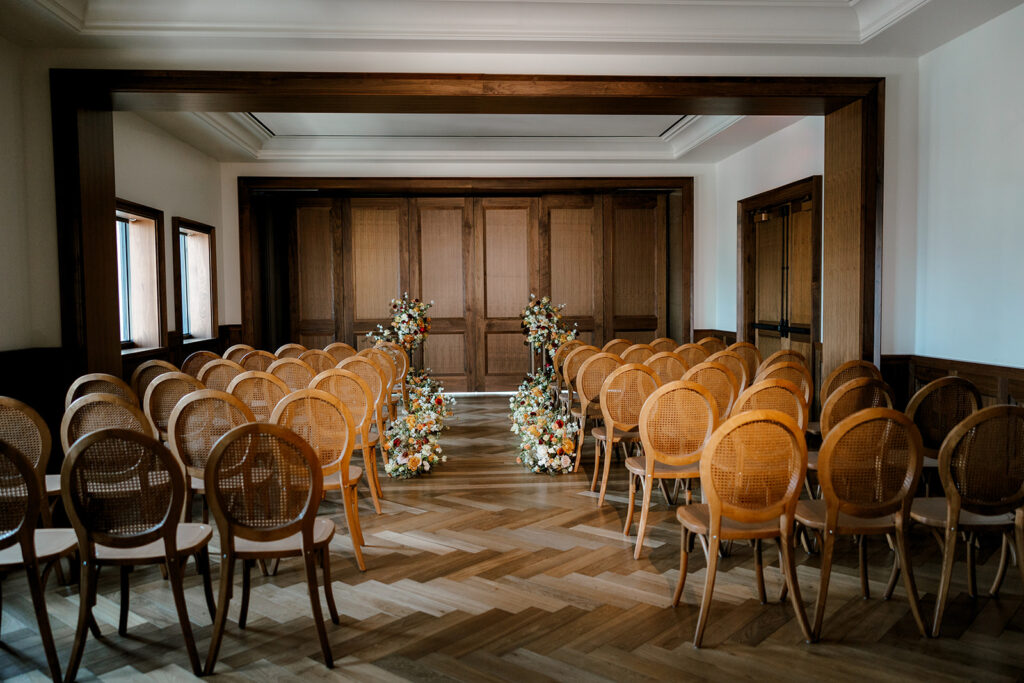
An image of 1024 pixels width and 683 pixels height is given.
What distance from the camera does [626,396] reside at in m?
4.67

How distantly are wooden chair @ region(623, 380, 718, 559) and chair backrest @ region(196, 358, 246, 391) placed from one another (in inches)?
115

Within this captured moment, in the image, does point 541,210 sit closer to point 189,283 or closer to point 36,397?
point 189,283

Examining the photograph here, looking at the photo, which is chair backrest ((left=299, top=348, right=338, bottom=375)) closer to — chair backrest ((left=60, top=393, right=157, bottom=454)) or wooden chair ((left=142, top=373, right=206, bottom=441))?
wooden chair ((left=142, top=373, right=206, bottom=441))

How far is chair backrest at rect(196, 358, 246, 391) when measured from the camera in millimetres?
5004

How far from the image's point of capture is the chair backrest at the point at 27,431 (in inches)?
127

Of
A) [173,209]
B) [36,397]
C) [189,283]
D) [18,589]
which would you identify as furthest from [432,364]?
[18,589]

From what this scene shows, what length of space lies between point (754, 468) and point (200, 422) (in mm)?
2538

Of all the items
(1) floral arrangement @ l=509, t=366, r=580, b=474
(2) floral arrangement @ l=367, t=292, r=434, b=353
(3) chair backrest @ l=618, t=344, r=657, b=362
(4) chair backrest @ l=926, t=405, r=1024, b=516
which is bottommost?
(1) floral arrangement @ l=509, t=366, r=580, b=474

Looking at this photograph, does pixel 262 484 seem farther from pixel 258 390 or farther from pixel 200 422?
pixel 258 390

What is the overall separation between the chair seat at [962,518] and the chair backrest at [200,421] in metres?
2.97

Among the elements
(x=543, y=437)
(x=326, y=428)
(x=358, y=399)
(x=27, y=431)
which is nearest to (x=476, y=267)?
(x=543, y=437)

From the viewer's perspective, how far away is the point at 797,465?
111 inches

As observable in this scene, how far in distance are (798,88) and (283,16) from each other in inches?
151

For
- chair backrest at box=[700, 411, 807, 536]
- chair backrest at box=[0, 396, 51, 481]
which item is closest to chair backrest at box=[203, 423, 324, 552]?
chair backrest at box=[0, 396, 51, 481]
